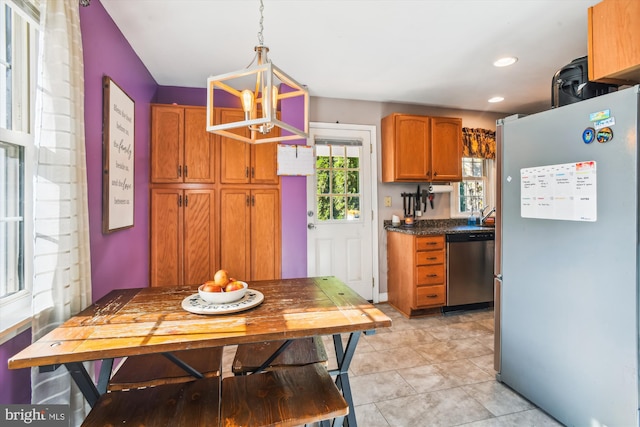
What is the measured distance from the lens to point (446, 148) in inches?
152

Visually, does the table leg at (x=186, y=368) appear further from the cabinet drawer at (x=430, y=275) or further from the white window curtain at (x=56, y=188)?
the cabinet drawer at (x=430, y=275)

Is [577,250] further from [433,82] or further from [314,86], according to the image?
[314,86]

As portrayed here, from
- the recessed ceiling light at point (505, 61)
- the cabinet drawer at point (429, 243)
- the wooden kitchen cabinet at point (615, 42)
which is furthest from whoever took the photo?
the cabinet drawer at point (429, 243)

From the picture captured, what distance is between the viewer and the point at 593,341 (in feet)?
5.23

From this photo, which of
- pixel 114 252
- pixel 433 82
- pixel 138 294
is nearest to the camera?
pixel 138 294

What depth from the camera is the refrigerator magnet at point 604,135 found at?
150 centimetres

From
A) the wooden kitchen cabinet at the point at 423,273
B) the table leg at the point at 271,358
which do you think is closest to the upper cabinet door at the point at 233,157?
the wooden kitchen cabinet at the point at 423,273

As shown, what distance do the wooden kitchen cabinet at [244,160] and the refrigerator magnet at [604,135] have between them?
2.55 metres

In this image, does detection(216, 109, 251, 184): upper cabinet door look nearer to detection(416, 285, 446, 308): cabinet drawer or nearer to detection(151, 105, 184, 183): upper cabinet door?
detection(151, 105, 184, 183): upper cabinet door

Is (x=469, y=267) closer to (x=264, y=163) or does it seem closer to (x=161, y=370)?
(x=264, y=163)

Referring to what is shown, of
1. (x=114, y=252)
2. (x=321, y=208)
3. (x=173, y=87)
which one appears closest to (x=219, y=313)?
(x=114, y=252)

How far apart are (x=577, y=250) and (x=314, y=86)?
2.69m

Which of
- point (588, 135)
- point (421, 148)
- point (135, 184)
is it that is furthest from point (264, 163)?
point (588, 135)

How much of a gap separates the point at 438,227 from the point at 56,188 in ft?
12.3
